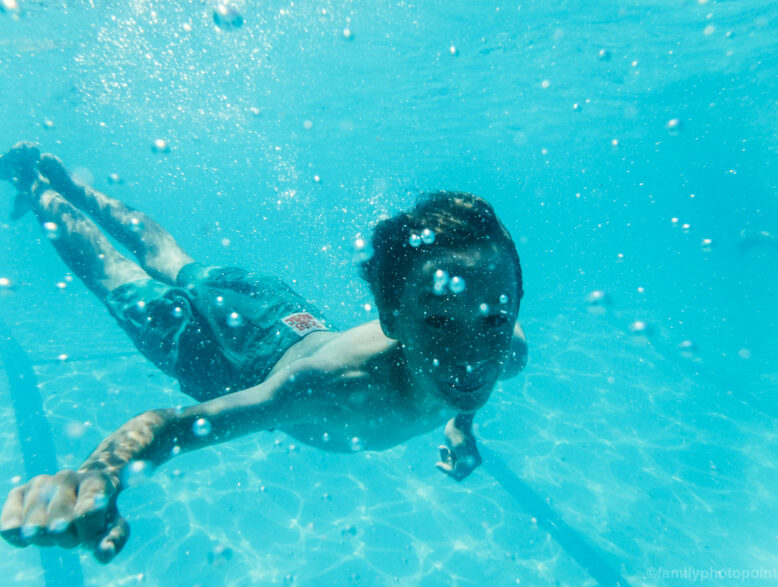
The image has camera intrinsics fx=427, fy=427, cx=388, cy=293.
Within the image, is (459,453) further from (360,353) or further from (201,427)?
(201,427)

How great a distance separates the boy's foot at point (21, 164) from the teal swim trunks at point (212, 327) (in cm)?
330

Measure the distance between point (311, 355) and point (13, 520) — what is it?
2.14 metres

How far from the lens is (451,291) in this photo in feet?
7.12

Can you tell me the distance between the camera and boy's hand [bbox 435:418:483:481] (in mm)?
3582

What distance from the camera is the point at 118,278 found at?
5.36 m

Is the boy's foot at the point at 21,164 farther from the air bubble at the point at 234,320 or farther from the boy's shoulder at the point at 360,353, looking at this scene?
the boy's shoulder at the point at 360,353

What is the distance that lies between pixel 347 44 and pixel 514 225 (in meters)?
64.4

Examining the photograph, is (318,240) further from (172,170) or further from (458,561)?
(458,561)

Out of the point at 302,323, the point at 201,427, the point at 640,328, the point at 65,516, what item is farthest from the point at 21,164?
the point at 640,328

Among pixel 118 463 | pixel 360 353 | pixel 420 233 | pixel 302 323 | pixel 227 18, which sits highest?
pixel 227 18

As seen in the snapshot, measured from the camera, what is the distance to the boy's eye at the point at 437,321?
2.17m

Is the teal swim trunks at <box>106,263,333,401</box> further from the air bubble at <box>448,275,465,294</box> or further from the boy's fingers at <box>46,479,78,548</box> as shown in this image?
the boy's fingers at <box>46,479,78,548</box>

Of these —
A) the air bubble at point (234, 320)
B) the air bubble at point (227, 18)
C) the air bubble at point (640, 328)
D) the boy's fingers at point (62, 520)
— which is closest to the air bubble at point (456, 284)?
the boy's fingers at point (62, 520)

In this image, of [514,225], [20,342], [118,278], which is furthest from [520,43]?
[514,225]
